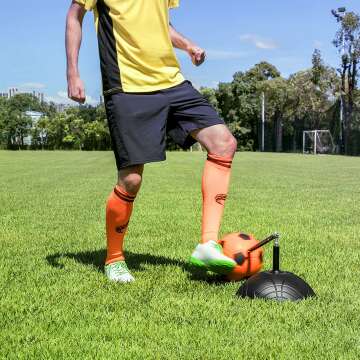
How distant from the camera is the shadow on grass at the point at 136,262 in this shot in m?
4.21

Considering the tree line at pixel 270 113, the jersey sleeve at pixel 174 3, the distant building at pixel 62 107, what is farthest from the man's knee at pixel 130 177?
the distant building at pixel 62 107

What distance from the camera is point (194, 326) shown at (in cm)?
306

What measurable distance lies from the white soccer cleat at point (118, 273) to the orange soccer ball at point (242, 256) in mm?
690

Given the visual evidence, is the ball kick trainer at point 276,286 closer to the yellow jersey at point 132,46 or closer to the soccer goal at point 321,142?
the yellow jersey at point 132,46

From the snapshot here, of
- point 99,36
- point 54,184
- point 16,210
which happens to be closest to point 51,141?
point 54,184

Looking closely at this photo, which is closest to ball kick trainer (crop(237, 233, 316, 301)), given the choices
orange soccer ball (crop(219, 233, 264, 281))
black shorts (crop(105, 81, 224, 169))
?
orange soccer ball (crop(219, 233, 264, 281))

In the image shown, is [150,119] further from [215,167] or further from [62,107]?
[62,107]

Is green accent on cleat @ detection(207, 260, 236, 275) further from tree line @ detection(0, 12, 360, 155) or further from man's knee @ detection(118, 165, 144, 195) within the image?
tree line @ detection(0, 12, 360, 155)

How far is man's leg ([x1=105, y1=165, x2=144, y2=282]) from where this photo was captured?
4086 mm

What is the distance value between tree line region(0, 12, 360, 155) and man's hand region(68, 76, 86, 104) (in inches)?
1897

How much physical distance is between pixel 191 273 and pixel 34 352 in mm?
1793

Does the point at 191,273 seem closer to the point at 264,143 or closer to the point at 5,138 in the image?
the point at 264,143

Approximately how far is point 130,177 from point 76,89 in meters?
0.71

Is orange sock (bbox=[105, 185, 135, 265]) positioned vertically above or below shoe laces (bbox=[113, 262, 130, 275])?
above
